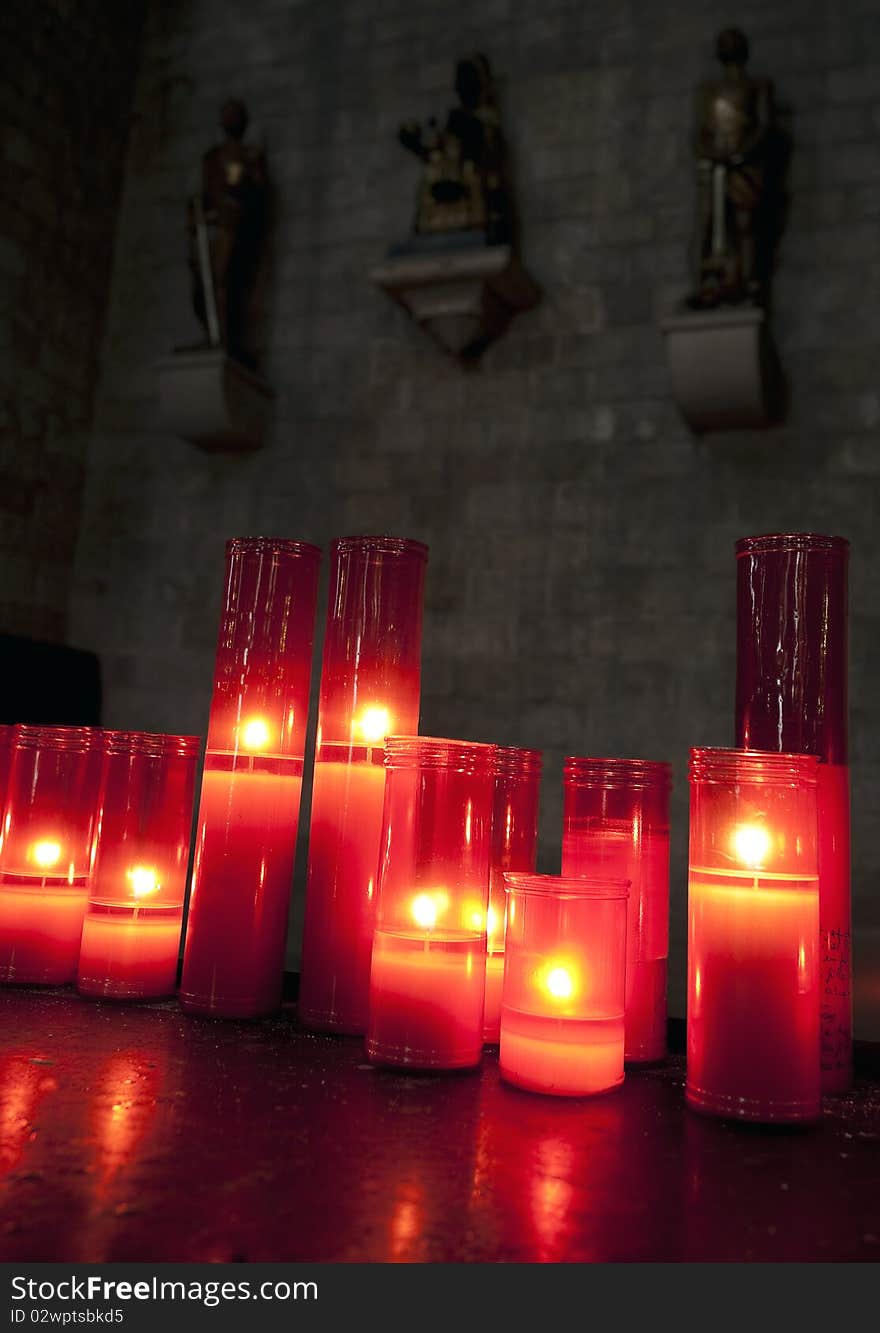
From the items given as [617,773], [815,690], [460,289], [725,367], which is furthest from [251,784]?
[460,289]

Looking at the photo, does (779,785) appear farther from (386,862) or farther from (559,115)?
(559,115)

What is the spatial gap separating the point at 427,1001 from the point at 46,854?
0.71 meters

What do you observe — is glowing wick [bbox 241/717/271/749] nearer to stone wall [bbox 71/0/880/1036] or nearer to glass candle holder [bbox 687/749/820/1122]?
glass candle holder [bbox 687/749/820/1122]

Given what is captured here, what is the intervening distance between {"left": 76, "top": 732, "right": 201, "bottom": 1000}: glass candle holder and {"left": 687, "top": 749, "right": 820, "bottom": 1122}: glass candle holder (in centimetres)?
79

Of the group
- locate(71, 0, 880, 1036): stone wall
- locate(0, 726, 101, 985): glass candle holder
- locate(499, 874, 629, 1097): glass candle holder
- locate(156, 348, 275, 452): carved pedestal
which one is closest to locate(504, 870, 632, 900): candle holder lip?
locate(499, 874, 629, 1097): glass candle holder

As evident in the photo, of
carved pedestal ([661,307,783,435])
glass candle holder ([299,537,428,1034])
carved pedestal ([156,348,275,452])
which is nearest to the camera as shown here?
glass candle holder ([299,537,428,1034])

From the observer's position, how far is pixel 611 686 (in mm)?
4406

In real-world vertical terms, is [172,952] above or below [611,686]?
below

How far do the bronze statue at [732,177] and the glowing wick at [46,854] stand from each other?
3.42 m

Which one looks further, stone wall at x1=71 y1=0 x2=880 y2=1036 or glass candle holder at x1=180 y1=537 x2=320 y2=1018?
stone wall at x1=71 y1=0 x2=880 y2=1036

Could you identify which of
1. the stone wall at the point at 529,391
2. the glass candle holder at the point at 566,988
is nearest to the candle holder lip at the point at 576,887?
the glass candle holder at the point at 566,988

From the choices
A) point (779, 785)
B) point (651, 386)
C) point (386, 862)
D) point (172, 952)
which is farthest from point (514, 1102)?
point (651, 386)

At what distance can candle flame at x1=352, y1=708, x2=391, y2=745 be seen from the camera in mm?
1578

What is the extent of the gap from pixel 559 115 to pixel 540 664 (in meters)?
2.47
